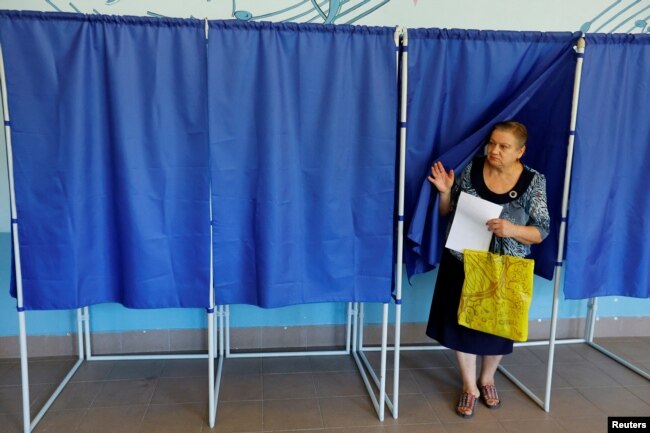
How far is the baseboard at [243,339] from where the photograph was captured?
2959mm

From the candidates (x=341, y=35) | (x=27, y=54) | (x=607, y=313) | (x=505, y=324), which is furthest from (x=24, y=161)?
(x=607, y=313)

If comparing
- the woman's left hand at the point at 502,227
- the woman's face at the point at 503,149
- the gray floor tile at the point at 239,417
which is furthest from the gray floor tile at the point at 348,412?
the woman's face at the point at 503,149

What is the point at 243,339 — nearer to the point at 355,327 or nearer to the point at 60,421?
the point at 355,327

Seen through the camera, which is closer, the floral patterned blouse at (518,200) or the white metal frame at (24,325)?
the white metal frame at (24,325)

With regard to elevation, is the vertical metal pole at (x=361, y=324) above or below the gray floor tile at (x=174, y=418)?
above

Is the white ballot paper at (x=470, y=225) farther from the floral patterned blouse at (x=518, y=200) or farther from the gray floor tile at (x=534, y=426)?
the gray floor tile at (x=534, y=426)

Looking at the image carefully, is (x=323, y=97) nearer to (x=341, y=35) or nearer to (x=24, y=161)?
(x=341, y=35)

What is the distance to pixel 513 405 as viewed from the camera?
2557 millimetres

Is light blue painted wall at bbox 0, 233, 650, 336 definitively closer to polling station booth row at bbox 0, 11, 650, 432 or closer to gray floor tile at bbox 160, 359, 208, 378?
gray floor tile at bbox 160, 359, 208, 378

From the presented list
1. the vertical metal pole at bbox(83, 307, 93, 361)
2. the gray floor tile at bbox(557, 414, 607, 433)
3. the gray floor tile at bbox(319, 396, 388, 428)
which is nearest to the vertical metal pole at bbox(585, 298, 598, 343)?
the gray floor tile at bbox(557, 414, 607, 433)

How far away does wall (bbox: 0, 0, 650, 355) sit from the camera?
269 cm

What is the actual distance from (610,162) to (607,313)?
1443mm

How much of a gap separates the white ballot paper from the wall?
2.73 feet

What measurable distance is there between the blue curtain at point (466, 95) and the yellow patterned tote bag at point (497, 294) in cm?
22
